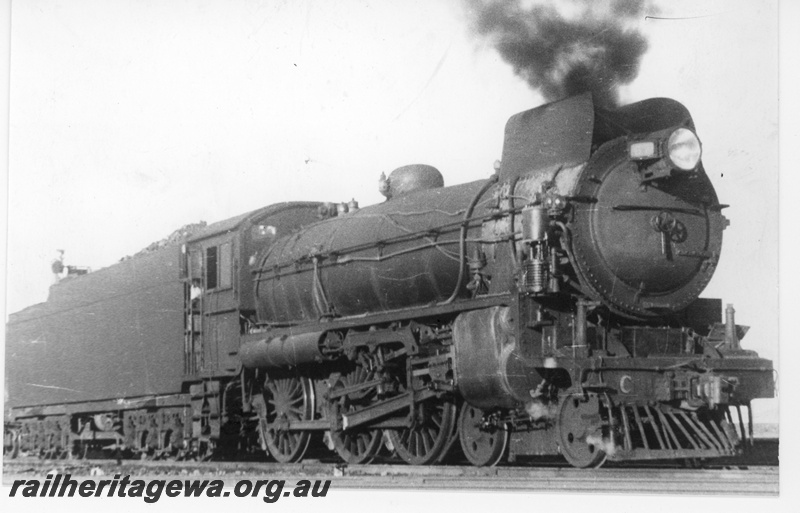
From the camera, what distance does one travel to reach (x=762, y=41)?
8133 millimetres

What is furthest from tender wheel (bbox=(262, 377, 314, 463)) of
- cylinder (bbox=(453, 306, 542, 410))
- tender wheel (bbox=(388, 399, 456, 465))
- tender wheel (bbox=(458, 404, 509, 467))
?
cylinder (bbox=(453, 306, 542, 410))

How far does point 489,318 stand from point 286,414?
4.25 meters

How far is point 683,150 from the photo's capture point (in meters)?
8.18

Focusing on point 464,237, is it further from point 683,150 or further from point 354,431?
point 354,431

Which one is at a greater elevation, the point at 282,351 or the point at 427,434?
the point at 282,351

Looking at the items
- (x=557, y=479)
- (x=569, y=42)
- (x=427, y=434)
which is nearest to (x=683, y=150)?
(x=569, y=42)

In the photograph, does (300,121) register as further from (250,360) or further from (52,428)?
(52,428)

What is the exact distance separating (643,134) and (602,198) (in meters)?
0.75

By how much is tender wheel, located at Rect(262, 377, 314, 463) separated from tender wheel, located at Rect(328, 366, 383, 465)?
716 millimetres

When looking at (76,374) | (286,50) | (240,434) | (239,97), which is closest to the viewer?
(286,50)

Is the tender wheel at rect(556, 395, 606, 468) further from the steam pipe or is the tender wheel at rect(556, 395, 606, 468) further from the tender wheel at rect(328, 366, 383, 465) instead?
the tender wheel at rect(328, 366, 383, 465)

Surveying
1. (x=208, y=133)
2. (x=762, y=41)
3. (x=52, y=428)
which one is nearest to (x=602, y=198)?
(x=762, y=41)

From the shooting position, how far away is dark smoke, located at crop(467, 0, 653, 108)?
30.6ft

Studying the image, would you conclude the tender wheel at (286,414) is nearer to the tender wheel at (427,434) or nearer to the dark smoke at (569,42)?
the tender wheel at (427,434)
